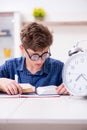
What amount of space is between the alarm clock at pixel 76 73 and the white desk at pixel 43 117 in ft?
0.60

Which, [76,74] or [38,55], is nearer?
[76,74]

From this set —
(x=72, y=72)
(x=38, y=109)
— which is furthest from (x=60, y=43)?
(x=38, y=109)

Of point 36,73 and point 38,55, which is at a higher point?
point 38,55

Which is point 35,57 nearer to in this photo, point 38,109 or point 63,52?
point 38,109

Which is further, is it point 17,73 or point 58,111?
point 17,73

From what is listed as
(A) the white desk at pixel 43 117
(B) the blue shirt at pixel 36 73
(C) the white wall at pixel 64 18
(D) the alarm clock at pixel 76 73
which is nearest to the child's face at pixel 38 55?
(B) the blue shirt at pixel 36 73

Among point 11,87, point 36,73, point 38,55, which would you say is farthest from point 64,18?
point 11,87

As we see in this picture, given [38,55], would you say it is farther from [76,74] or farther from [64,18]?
[64,18]

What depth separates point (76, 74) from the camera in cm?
104

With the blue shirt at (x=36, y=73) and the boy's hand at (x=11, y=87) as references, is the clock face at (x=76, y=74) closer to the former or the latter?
the boy's hand at (x=11, y=87)

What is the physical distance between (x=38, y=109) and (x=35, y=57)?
62 cm

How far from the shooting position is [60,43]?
367 cm

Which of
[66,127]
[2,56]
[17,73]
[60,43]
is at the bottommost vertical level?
[2,56]

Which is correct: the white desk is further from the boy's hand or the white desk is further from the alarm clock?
the boy's hand
